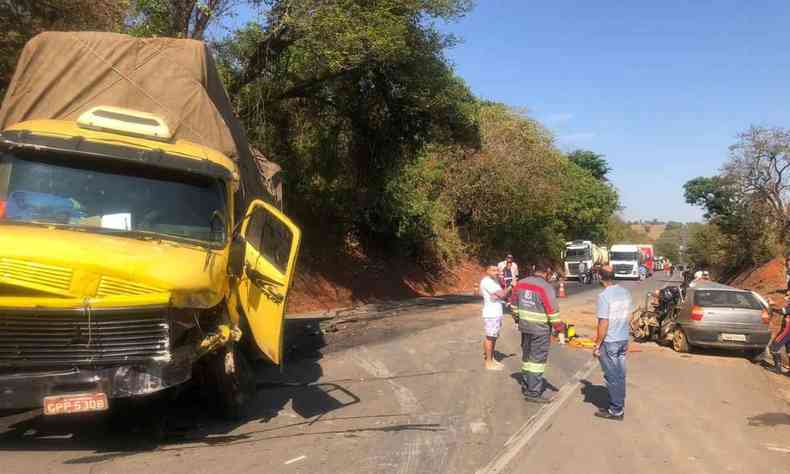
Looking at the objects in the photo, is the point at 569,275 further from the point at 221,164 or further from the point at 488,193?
the point at 221,164

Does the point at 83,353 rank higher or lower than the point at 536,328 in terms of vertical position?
higher

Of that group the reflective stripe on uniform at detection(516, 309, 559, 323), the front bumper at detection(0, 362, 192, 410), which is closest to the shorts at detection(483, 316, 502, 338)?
the reflective stripe on uniform at detection(516, 309, 559, 323)

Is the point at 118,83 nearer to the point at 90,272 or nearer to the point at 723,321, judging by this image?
the point at 90,272

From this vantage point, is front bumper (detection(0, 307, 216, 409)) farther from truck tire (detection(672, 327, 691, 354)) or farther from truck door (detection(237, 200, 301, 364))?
truck tire (detection(672, 327, 691, 354))

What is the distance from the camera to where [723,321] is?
1145 cm

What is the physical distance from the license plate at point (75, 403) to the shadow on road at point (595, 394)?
5.33 meters

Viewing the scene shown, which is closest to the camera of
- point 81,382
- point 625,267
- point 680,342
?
point 81,382

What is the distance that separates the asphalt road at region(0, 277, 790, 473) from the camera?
203 inches

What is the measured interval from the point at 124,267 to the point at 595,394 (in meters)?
5.93

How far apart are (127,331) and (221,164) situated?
2.09m

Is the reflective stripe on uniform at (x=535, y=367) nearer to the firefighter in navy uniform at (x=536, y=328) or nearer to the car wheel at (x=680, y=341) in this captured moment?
the firefighter in navy uniform at (x=536, y=328)

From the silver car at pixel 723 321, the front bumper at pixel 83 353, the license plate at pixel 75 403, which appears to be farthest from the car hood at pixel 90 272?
the silver car at pixel 723 321

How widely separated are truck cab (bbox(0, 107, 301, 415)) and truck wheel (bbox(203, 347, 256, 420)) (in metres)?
0.01

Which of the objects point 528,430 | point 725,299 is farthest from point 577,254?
point 528,430
